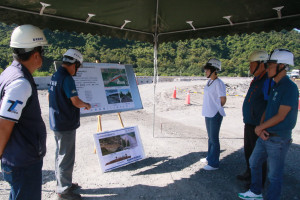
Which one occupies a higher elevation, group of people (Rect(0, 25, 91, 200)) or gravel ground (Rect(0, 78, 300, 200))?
group of people (Rect(0, 25, 91, 200))

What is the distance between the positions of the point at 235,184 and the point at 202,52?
7668cm

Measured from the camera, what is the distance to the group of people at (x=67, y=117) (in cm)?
156

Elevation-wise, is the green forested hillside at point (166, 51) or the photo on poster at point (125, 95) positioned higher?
the green forested hillside at point (166, 51)

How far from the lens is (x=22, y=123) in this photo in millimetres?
1582

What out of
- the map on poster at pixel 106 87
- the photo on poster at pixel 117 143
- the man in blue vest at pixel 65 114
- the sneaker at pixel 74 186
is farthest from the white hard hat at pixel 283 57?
the sneaker at pixel 74 186

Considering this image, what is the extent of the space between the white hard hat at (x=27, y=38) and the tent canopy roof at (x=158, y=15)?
1620 mm

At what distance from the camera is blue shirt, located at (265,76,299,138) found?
232 cm

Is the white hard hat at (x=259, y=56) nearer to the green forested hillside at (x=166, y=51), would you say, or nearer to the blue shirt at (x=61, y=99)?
the blue shirt at (x=61, y=99)

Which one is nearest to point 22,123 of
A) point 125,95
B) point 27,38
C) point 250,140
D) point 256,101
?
point 27,38

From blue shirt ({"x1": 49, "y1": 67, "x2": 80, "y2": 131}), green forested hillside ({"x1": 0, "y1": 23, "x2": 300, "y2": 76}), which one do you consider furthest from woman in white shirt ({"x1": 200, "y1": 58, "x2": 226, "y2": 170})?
green forested hillside ({"x1": 0, "y1": 23, "x2": 300, "y2": 76})

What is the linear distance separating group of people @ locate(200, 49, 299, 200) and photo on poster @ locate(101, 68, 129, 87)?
1.70 meters

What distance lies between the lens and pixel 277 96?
2418 mm

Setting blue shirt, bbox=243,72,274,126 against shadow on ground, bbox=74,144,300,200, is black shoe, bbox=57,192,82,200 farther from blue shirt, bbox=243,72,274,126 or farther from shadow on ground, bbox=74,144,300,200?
blue shirt, bbox=243,72,274,126

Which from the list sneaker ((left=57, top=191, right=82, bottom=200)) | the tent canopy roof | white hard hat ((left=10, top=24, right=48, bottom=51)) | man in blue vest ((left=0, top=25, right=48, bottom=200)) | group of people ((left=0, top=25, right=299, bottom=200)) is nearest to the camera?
man in blue vest ((left=0, top=25, right=48, bottom=200))
